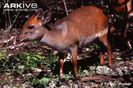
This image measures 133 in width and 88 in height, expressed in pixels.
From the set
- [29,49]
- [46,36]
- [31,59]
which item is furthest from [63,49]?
[29,49]

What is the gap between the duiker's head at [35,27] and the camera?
25.6 ft

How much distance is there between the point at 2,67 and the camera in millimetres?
9297

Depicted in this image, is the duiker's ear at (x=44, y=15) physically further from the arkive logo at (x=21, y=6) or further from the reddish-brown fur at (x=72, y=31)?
the arkive logo at (x=21, y=6)

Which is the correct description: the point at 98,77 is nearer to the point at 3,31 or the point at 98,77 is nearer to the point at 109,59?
the point at 109,59

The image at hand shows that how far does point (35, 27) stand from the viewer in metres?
7.85

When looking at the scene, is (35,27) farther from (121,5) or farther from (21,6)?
(21,6)

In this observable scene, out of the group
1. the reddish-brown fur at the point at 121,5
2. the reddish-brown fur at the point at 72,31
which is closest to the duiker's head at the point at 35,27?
the reddish-brown fur at the point at 72,31

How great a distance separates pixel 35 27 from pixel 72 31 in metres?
0.82

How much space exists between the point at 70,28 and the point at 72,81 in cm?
101

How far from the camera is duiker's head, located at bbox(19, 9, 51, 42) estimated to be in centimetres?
780

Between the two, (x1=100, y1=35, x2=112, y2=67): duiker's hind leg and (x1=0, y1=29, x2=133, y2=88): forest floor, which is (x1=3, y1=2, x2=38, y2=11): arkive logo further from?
(x1=100, y1=35, x2=112, y2=67): duiker's hind leg

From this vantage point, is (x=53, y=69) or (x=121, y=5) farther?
(x=121, y=5)

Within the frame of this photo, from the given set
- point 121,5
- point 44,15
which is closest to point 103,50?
point 121,5

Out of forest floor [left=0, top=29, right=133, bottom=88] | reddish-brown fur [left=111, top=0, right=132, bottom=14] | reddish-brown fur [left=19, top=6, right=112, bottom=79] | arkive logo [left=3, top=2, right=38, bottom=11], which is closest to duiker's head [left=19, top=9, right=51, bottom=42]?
reddish-brown fur [left=19, top=6, right=112, bottom=79]
